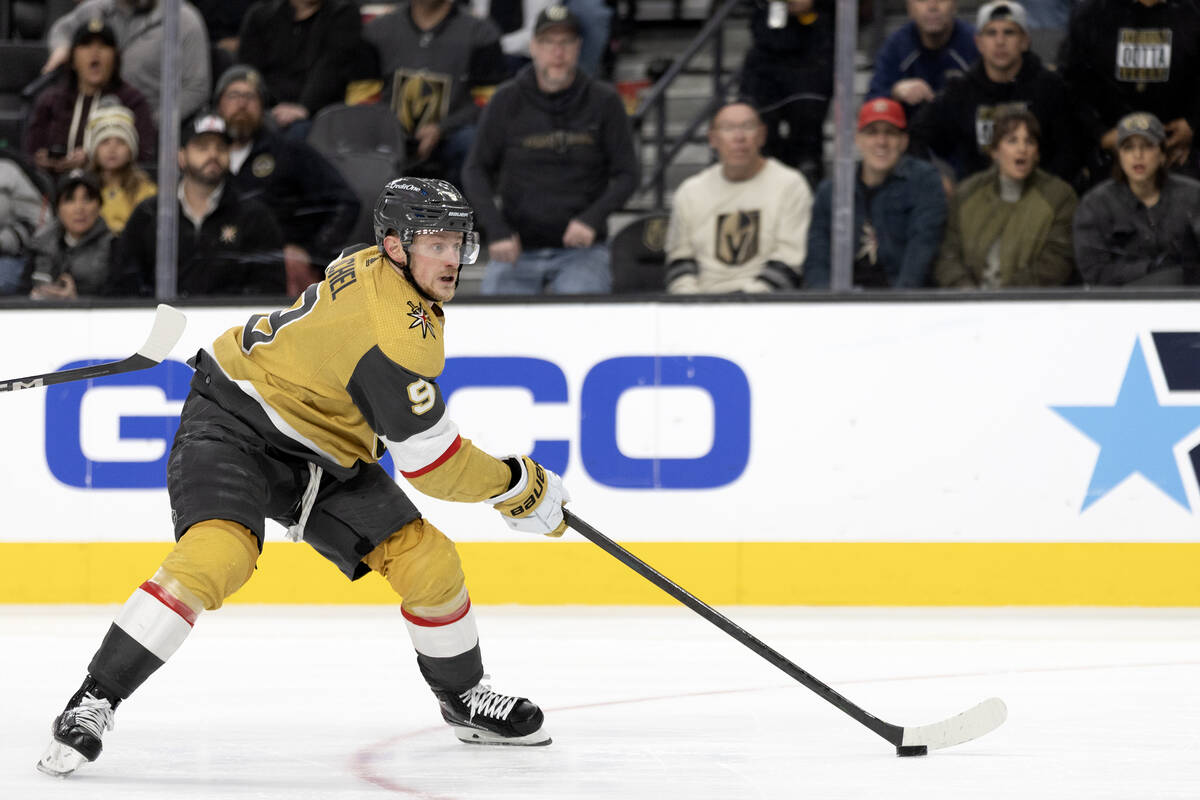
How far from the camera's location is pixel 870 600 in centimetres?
513

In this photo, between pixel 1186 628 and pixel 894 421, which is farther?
pixel 894 421

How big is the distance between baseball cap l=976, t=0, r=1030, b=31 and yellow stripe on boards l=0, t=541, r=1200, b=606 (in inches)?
68.8

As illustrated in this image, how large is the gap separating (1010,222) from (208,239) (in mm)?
2715

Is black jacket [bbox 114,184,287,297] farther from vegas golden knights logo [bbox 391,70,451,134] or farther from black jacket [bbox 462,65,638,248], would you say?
black jacket [bbox 462,65,638,248]

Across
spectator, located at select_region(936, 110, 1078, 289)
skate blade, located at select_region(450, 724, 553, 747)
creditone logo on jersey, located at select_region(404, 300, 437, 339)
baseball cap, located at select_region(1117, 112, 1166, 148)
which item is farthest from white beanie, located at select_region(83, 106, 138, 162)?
baseball cap, located at select_region(1117, 112, 1166, 148)

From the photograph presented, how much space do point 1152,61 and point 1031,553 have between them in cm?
165

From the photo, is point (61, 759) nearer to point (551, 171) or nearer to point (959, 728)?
point (959, 728)

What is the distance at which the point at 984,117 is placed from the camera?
17.2ft

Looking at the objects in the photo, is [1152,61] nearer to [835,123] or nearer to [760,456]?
[835,123]

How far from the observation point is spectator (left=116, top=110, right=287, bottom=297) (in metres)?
5.45

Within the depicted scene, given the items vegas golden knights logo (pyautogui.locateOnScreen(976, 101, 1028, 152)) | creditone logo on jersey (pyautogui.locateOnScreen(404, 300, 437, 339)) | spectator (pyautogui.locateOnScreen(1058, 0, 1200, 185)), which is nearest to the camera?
creditone logo on jersey (pyautogui.locateOnScreen(404, 300, 437, 339))

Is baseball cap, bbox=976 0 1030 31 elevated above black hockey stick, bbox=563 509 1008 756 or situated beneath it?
elevated above

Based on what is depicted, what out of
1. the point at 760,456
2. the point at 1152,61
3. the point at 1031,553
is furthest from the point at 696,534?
the point at 1152,61

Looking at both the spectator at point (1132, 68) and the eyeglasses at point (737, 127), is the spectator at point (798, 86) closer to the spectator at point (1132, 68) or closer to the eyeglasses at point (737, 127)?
the eyeglasses at point (737, 127)
